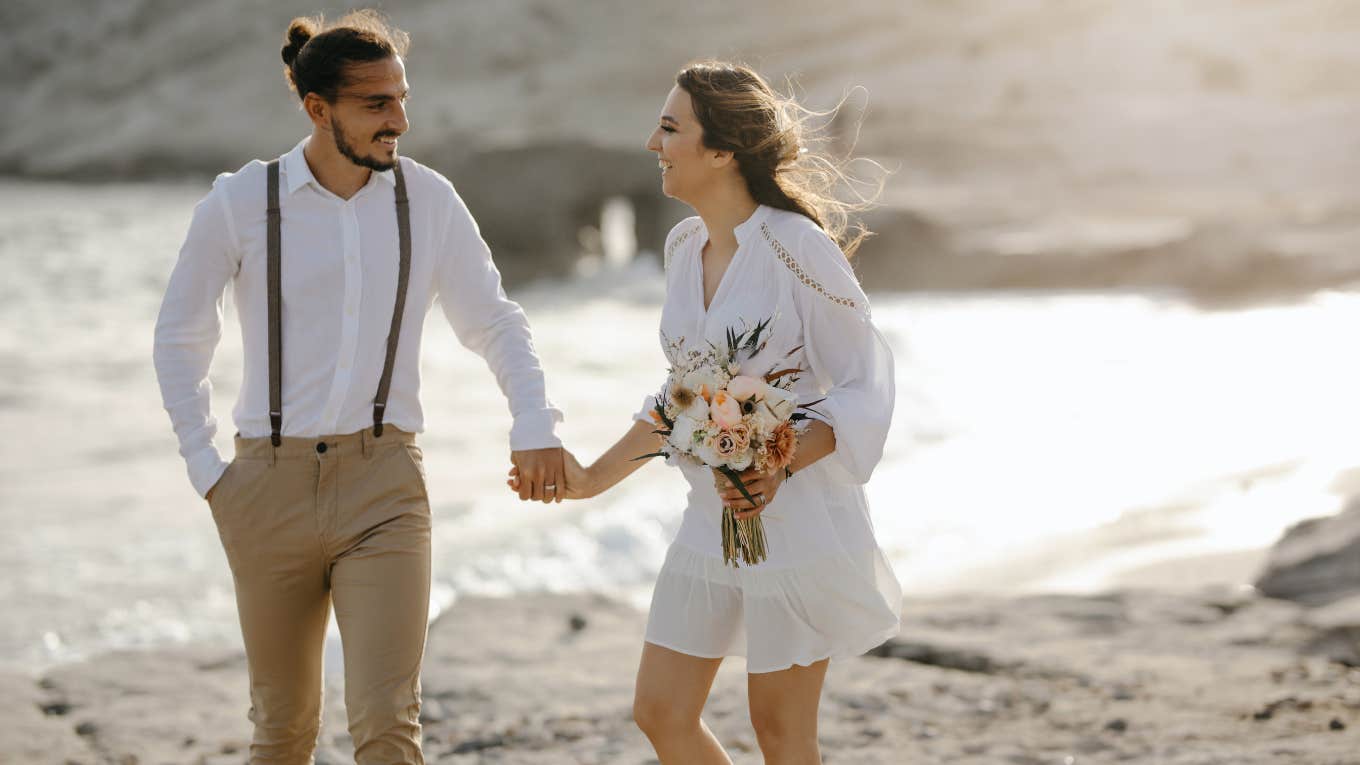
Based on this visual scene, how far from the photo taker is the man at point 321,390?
11.9 ft

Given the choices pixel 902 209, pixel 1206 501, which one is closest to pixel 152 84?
pixel 902 209

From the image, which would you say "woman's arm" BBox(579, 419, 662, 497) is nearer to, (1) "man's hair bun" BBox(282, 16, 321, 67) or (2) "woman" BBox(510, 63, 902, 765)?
(2) "woman" BBox(510, 63, 902, 765)

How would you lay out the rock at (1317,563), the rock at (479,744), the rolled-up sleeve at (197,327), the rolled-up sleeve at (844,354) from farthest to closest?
the rock at (1317,563), the rock at (479,744), the rolled-up sleeve at (197,327), the rolled-up sleeve at (844,354)

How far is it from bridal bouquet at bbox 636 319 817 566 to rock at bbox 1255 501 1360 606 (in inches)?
173

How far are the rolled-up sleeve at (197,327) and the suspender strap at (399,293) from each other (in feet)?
1.26

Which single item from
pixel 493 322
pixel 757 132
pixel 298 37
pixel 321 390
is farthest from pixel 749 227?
pixel 298 37

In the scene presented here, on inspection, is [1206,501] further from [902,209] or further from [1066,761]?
[902,209]

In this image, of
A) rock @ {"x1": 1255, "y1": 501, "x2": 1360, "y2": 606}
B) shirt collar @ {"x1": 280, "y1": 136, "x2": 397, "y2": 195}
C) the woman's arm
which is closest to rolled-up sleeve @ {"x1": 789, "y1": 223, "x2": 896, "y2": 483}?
the woman's arm

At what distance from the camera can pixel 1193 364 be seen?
18.3m

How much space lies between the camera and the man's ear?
3.72 m

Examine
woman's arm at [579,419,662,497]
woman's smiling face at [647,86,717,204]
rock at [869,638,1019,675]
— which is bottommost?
rock at [869,638,1019,675]

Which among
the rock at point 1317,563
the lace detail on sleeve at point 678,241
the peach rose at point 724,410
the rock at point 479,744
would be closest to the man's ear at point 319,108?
the lace detail on sleeve at point 678,241

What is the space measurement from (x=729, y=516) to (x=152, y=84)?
287 ft

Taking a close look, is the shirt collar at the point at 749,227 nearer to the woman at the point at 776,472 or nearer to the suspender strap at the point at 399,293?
the woman at the point at 776,472
